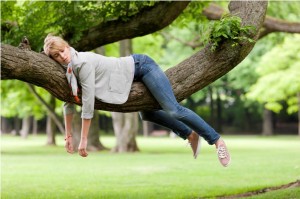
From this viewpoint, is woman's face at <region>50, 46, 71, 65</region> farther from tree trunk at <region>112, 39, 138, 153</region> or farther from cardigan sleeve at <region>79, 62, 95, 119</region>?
tree trunk at <region>112, 39, 138, 153</region>

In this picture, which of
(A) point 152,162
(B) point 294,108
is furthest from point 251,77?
(A) point 152,162

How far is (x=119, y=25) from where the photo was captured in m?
10.2

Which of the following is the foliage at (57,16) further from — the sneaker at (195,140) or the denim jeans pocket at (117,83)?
the denim jeans pocket at (117,83)

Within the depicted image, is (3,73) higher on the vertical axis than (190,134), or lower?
higher

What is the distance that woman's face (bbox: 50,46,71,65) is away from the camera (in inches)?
259

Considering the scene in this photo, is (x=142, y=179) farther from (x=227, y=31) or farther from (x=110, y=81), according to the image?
(x=110, y=81)

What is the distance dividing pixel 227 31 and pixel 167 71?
91 centimetres

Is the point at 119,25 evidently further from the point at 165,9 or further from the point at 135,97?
the point at 135,97

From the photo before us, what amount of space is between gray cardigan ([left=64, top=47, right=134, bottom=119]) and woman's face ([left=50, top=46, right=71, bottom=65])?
0.17 ft

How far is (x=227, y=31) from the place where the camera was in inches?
283

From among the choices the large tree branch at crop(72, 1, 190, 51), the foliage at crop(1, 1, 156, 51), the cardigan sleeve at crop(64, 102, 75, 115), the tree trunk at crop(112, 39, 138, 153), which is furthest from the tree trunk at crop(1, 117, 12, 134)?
the cardigan sleeve at crop(64, 102, 75, 115)

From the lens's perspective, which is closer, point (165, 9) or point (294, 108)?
point (165, 9)

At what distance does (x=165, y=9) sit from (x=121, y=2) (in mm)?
784

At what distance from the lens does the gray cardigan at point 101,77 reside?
6.56m
